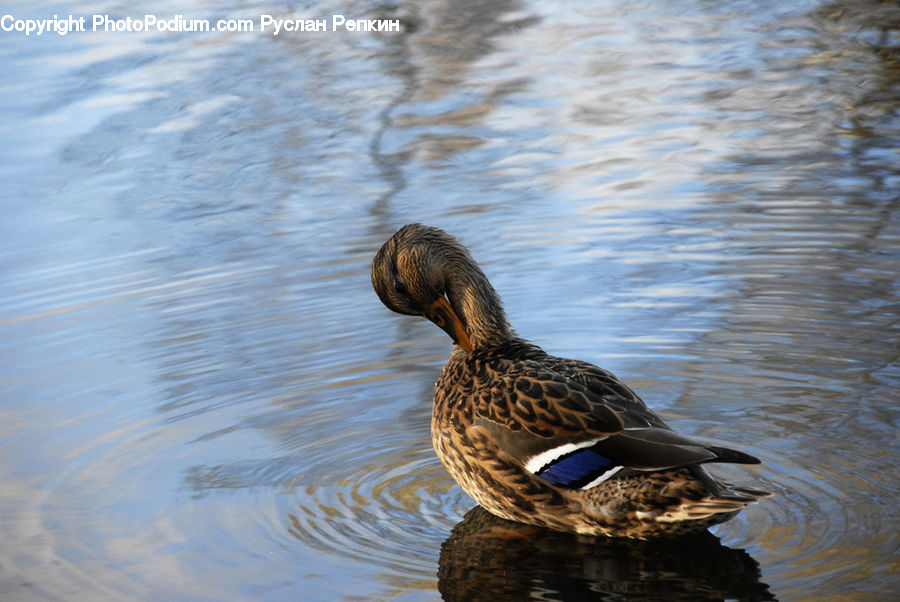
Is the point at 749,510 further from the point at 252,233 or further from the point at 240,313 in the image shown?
the point at 252,233

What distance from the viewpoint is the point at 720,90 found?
35.7 ft

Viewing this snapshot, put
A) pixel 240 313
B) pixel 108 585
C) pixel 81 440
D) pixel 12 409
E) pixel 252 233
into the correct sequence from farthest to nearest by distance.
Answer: pixel 252 233 → pixel 240 313 → pixel 12 409 → pixel 81 440 → pixel 108 585

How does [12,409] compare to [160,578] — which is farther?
[12,409]

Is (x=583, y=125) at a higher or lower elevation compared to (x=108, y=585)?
higher

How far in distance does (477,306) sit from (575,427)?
1.01m

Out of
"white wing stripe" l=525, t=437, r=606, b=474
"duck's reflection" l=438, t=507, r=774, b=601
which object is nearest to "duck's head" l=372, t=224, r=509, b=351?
"white wing stripe" l=525, t=437, r=606, b=474

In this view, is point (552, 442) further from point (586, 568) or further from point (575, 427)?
point (586, 568)

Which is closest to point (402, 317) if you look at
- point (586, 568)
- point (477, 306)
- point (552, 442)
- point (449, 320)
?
point (449, 320)

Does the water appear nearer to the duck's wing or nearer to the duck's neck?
the duck's wing

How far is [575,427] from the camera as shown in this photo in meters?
4.80

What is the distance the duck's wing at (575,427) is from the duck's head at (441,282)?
0.52 metres

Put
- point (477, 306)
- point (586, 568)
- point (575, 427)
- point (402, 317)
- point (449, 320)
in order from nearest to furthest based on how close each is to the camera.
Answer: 1. point (586, 568)
2. point (575, 427)
3. point (477, 306)
4. point (449, 320)
5. point (402, 317)

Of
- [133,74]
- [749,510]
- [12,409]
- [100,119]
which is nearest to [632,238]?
[749,510]

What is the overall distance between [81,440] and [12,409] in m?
0.63
